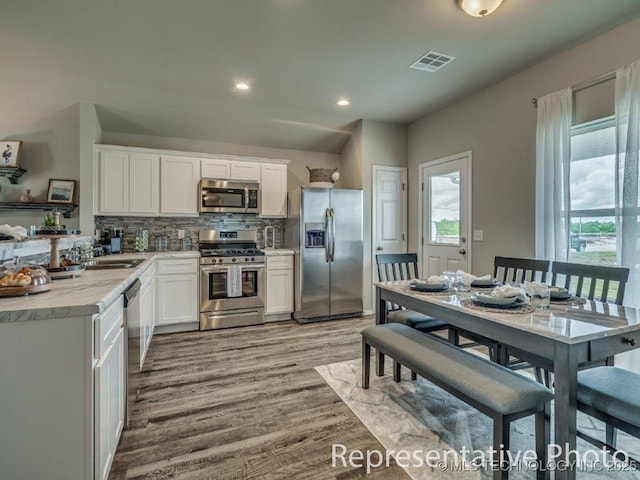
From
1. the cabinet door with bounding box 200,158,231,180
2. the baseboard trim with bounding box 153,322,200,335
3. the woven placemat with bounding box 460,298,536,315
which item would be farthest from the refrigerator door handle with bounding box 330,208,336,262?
the woven placemat with bounding box 460,298,536,315

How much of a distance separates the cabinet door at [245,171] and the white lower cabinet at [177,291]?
132 cm

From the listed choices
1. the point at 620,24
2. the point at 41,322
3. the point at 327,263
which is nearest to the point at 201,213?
the point at 327,263

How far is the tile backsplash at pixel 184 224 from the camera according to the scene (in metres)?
4.34

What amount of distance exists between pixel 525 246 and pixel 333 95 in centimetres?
271

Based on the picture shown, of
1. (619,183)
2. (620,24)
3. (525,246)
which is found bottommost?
(525,246)

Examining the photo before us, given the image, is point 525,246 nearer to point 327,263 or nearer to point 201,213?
point 327,263

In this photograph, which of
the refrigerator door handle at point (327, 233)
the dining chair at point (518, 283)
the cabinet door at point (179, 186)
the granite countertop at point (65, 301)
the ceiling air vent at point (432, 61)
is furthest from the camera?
the refrigerator door handle at point (327, 233)

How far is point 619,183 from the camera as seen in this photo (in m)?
2.50

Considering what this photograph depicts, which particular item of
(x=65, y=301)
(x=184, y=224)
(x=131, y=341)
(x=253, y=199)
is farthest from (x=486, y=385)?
(x=184, y=224)

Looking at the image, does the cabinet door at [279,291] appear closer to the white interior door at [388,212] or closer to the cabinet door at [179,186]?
the white interior door at [388,212]

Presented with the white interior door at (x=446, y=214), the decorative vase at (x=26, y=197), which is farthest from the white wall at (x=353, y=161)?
the decorative vase at (x=26, y=197)

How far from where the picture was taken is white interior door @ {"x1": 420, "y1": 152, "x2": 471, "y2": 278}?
4008mm

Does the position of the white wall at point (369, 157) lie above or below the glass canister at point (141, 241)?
above

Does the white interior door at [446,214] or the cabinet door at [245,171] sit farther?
the cabinet door at [245,171]
